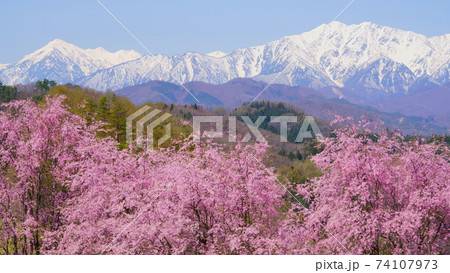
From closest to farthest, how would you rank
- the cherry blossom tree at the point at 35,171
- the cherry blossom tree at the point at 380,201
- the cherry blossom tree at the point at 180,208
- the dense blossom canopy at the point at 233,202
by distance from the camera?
1. the cherry blossom tree at the point at 380,201
2. the dense blossom canopy at the point at 233,202
3. the cherry blossom tree at the point at 180,208
4. the cherry blossom tree at the point at 35,171

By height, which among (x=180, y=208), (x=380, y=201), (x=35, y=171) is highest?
(x=35, y=171)

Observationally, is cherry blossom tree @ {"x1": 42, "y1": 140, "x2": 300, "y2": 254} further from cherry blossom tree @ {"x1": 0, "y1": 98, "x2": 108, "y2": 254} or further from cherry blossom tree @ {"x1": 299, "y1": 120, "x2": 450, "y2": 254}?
cherry blossom tree @ {"x1": 299, "y1": 120, "x2": 450, "y2": 254}

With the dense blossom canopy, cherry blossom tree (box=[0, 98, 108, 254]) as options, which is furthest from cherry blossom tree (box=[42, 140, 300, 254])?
cherry blossom tree (box=[0, 98, 108, 254])

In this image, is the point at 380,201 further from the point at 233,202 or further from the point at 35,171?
the point at 35,171

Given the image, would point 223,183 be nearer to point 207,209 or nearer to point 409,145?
point 207,209

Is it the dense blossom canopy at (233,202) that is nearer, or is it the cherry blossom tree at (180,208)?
the dense blossom canopy at (233,202)

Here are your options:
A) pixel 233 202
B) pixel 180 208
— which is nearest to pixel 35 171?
pixel 180 208

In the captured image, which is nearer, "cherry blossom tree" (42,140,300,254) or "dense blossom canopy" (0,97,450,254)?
"dense blossom canopy" (0,97,450,254)

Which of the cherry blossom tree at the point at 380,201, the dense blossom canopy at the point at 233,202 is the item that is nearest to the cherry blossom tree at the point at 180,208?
the dense blossom canopy at the point at 233,202

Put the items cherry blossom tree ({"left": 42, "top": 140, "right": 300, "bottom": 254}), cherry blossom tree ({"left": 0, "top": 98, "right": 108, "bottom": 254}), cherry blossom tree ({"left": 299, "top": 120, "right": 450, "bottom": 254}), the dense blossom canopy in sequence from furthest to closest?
1. cherry blossom tree ({"left": 0, "top": 98, "right": 108, "bottom": 254})
2. cherry blossom tree ({"left": 42, "top": 140, "right": 300, "bottom": 254})
3. the dense blossom canopy
4. cherry blossom tree ({"left": 299, "top": 120, "right": 450, "bottom": 254})

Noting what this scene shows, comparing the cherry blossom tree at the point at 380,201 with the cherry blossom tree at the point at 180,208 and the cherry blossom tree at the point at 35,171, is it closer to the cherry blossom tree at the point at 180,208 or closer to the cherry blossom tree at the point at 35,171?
the cherry blossom tree at the point at 180,208

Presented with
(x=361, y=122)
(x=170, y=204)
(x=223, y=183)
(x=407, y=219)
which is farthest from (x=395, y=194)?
(x=170, y=204)

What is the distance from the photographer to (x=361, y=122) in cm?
1530

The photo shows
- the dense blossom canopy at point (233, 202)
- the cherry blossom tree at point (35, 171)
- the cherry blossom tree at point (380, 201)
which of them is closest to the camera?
the cherry blossom tree at point (380, 201)
